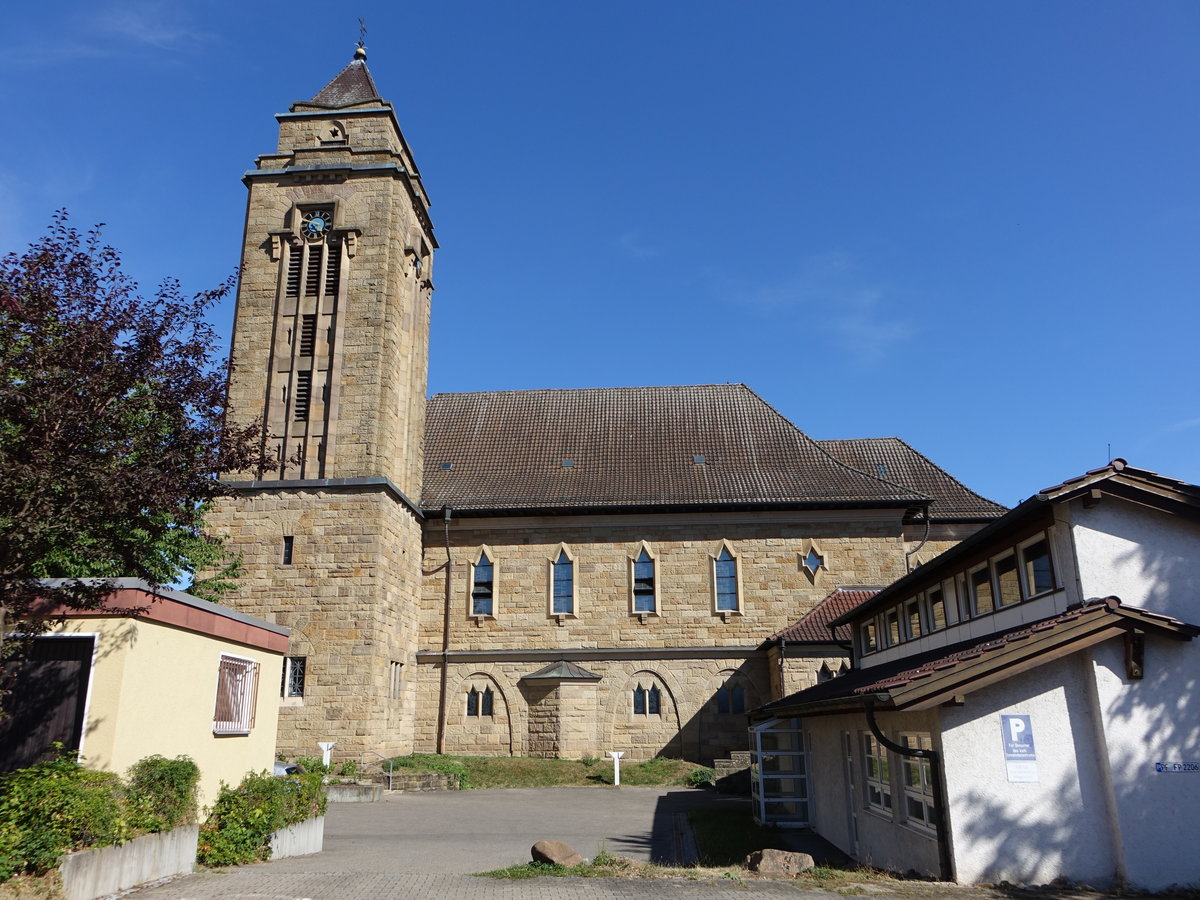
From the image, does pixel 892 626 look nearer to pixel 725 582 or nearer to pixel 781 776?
pixel 781 776

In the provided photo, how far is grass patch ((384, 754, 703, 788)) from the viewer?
22.2m

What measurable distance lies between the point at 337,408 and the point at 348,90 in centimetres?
1091

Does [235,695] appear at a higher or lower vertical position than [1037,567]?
lower

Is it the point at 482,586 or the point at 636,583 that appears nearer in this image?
the point at 636,583

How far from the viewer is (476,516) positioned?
88.9ft

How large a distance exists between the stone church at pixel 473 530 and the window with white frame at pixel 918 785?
13359mm

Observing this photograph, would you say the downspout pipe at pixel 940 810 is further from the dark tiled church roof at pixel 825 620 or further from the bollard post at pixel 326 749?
the bollard post at pixel 326 749

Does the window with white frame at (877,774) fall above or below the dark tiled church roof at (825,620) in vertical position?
below

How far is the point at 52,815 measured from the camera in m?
7.63

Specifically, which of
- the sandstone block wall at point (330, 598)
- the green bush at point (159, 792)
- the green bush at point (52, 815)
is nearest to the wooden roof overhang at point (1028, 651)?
the green bush at point (159, 792)

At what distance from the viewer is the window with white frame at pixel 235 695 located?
11203mm

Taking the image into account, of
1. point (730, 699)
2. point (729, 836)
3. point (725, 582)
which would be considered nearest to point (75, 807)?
point (729, 836)

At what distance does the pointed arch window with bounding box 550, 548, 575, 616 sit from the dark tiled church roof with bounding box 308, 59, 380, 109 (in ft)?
50.1

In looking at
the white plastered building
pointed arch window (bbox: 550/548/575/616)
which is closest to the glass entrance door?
the white plastered building
